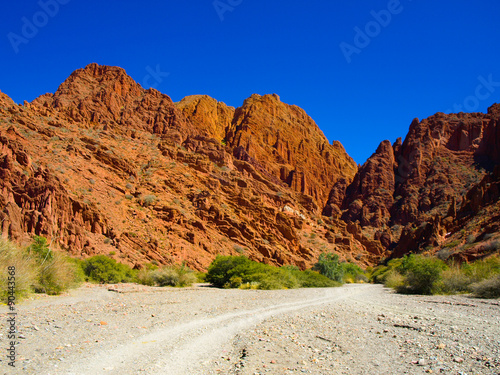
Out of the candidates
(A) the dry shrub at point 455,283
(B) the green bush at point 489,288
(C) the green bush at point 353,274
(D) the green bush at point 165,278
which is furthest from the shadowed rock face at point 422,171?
(D) the green bush at point 165,278

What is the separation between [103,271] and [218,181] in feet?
115

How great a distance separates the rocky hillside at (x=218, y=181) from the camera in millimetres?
33062

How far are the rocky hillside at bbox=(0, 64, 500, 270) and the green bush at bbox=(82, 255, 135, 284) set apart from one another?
15.8ft

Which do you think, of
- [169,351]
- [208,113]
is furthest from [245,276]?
[208,113]

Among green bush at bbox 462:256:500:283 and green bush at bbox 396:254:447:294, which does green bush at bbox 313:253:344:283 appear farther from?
green bush at bbox 462:256:500:283

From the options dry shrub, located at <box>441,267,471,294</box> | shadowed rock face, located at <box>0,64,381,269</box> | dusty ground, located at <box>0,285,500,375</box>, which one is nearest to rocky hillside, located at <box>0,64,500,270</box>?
shadowed rock face, located at <box>0,64,381,269</box>

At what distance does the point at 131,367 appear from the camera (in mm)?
5492

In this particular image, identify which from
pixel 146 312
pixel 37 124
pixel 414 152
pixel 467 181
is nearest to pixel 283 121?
pixel 414 152

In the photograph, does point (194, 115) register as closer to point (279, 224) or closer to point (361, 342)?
point (279, 224)

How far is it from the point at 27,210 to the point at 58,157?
13.7 m

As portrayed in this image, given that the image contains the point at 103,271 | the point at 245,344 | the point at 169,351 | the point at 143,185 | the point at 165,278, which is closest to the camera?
the point at 169,351

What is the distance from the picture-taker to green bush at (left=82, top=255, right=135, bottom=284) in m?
24.7

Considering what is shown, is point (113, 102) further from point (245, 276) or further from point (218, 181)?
point (245, 276)

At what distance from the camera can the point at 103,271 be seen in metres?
25.0
